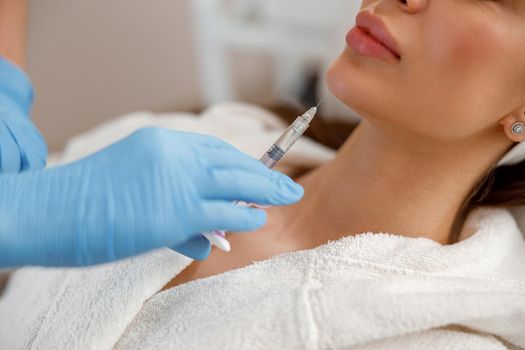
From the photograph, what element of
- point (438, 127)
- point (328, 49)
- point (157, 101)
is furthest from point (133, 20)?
point (438, 127)

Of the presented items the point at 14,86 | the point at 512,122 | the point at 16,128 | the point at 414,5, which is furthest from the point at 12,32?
the point at 512,122

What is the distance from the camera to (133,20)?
1.74 meters

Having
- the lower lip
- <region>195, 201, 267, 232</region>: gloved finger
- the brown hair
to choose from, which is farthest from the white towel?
the lower lip

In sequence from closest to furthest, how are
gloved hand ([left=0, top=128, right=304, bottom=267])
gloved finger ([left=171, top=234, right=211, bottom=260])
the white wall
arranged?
1. gloved hand ([left=0, top=128, right=304, bottom=267])
2. gloved finger ([left=171, top=234, right=211, bottom=260])
3. the white wall

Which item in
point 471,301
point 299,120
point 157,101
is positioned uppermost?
point 299,120

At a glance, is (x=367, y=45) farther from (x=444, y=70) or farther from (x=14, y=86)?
(x=14, y=86)

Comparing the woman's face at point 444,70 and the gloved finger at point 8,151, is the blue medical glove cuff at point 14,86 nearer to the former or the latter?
the gloved finger at point 8,151

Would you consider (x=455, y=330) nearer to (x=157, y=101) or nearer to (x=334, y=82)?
(x=334, y=82)

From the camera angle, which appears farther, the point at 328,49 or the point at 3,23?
the point at 328,49

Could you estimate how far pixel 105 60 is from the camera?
5.76 feet

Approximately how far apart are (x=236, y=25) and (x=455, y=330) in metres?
1.30

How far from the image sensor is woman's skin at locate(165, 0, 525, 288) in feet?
2.99

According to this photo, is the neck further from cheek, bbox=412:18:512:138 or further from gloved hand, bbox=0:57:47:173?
gloved hand, bbox=0:57:47:173

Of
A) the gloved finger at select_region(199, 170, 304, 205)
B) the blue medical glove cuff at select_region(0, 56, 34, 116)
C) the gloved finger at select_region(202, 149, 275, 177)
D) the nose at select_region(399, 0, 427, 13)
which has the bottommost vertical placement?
the blue medical glove cuff at select_region(0, 56, 34, 116)
